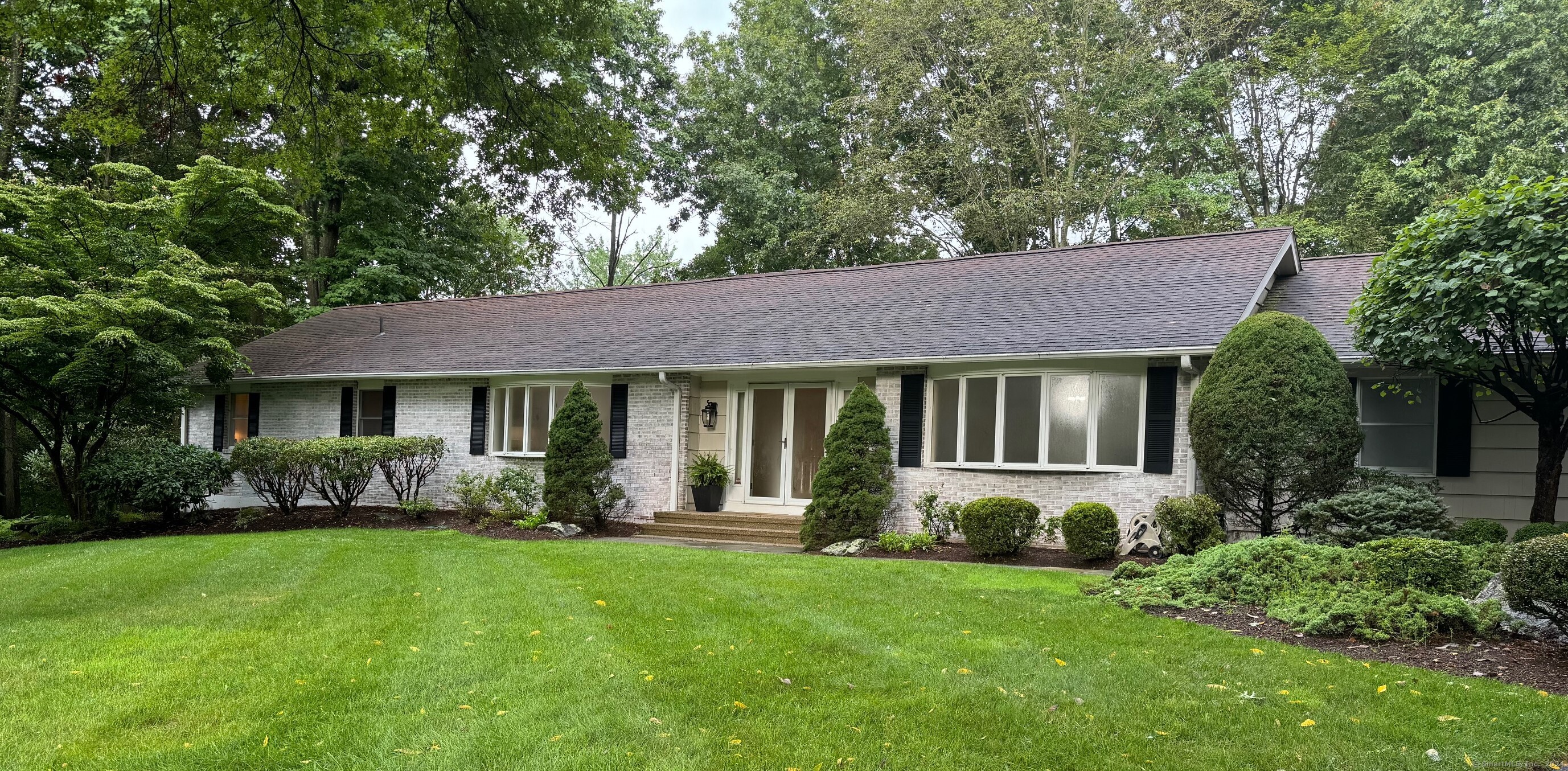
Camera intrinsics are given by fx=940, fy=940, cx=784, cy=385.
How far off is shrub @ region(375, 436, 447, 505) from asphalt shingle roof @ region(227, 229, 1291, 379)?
122cm

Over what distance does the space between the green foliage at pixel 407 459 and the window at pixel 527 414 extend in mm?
1046

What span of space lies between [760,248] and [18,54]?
53.5 ft

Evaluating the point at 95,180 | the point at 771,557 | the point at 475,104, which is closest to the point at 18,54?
the point at 95,180

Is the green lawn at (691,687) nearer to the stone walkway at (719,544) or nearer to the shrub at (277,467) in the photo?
the stone walkway at (719,544)

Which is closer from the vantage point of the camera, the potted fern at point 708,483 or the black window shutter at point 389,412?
the potted fern at point 708,483

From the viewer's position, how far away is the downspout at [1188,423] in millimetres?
10352

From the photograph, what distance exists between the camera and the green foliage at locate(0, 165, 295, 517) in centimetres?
1354

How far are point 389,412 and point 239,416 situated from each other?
4.38 metres

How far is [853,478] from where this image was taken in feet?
38.6

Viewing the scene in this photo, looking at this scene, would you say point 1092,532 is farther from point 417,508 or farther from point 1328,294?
point 417,508

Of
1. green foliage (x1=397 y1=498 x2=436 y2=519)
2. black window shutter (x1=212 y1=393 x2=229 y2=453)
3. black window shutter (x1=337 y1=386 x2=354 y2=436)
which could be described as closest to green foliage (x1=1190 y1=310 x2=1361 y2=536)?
green foliage (x1=397 y1=498 x2=436 y2=519)

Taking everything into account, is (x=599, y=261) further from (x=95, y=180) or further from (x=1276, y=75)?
(x=1276, y=75)

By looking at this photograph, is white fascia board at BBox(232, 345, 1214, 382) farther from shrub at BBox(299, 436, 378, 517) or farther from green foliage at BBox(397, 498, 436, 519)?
green foliage at BBox(397, 498, 436, 519)

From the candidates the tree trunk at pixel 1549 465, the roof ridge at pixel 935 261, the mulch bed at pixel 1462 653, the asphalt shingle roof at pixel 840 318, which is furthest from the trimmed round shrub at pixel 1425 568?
the roof ridge at pixel 935 261
